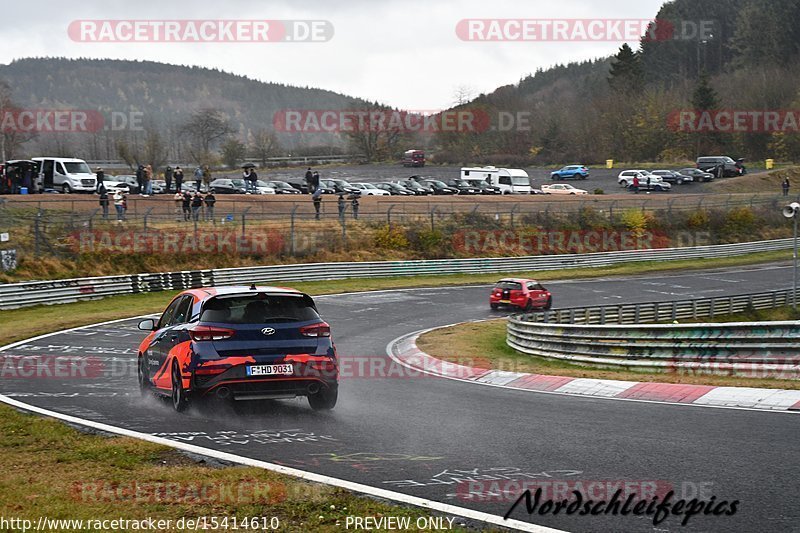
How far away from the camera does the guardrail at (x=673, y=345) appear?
659 inches

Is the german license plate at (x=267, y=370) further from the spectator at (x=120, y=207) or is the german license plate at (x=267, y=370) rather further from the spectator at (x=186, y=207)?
the spectator at (x=186, y=207)

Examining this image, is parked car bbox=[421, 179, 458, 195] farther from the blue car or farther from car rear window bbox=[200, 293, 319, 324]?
car rear window bbox=[200, 293, 319, 324]

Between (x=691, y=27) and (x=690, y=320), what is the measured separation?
150 m

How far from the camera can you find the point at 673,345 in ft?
60.5

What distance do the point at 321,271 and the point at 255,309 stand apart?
3147 centimetres

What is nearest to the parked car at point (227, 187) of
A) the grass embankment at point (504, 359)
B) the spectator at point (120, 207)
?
the spectator at point (120, 207)

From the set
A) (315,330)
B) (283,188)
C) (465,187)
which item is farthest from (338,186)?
(315,330)

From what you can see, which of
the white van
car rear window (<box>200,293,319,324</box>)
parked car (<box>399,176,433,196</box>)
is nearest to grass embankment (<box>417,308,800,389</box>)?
car rear window (<box>200,293,319,324</box>)

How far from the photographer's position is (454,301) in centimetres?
3741

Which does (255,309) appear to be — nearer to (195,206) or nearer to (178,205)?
(195,206)

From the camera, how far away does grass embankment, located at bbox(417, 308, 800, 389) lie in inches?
622

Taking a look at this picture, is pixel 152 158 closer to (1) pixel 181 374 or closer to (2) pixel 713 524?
(1) pixel 181 374

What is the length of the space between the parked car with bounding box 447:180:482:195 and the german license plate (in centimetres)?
6123

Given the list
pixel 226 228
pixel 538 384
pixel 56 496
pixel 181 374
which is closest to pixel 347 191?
pixel 226 228
